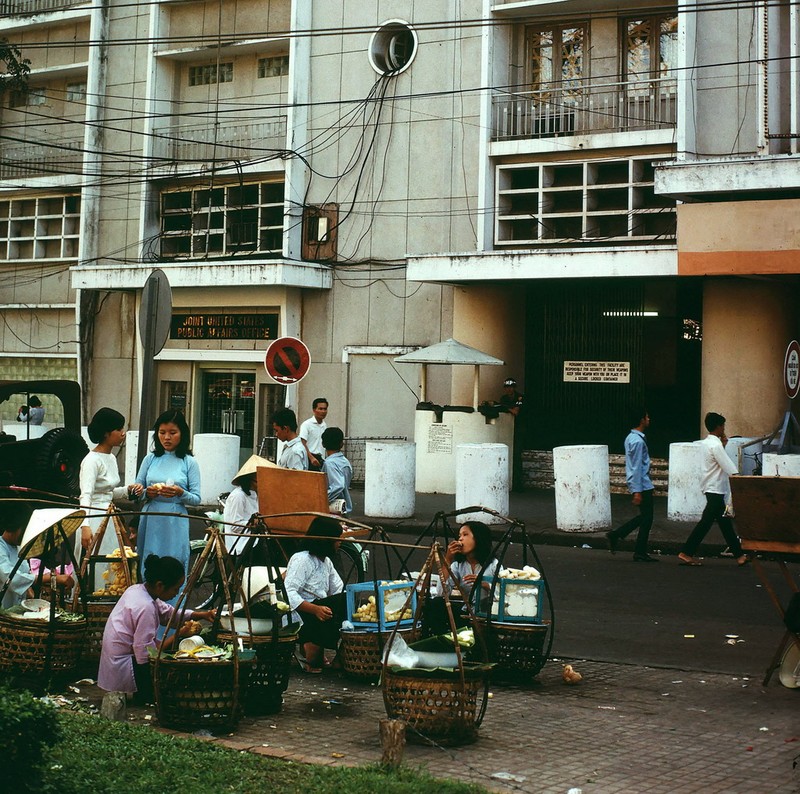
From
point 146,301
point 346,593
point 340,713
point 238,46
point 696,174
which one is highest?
point 238,46

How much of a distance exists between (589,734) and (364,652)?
173 centimetres

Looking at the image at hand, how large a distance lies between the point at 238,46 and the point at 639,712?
21781mm

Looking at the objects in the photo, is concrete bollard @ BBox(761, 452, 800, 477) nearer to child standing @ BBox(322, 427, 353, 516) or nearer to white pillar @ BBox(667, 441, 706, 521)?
white pillar @ BBox(667, 441, 706, 521)

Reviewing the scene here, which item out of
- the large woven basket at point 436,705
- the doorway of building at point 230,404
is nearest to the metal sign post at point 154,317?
the large woven basket at point 436,705

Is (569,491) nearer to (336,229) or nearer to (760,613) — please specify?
(760,613)

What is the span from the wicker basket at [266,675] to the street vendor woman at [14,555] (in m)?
1.68

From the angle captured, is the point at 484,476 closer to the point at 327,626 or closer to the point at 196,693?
the point at 327,626

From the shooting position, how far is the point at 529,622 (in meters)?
7.83

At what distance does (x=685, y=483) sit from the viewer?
16906 millimetres

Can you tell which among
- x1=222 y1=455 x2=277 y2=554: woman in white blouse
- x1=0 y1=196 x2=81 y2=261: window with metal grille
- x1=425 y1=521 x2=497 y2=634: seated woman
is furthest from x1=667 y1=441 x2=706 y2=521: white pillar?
x1=0 y1=196 x2=81 y2=261: window with metal grille

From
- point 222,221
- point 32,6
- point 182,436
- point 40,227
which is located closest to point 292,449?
point 182,436

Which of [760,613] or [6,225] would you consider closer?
[760,613]

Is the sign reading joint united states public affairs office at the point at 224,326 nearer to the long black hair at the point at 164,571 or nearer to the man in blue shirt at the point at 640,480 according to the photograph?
the man in blue shirt at the point at 640,480

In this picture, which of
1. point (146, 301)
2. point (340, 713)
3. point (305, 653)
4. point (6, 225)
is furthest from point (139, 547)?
point (6, 225)
